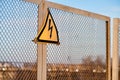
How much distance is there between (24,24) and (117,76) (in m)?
1.71

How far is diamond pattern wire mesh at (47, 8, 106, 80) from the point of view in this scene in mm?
2814

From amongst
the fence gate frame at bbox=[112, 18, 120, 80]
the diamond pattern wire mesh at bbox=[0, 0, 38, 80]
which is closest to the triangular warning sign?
the diamond pattern wire mesh at bbox=[0, 0, 38, 80]

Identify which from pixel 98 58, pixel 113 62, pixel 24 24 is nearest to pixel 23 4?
pixel 24 24

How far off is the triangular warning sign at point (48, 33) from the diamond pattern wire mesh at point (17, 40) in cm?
6

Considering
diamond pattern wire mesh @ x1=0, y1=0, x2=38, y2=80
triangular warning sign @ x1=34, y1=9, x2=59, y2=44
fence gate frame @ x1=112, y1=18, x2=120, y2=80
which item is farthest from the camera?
fence gate frame @ x1=112, y1=18, x2=120, y2=80

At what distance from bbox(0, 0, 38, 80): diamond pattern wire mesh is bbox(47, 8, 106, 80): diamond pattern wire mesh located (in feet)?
0.85

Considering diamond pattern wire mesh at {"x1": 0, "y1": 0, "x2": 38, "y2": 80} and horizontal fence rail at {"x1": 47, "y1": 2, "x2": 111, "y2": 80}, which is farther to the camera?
horizontal fence rail at {"x1": 47, "y1": 2, "x2": 111, "y2": 80}

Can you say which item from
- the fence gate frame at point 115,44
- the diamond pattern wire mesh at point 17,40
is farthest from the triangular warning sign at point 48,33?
the fence gate frame at point 115,44

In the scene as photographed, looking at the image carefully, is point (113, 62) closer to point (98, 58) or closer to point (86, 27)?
point (98, 58)

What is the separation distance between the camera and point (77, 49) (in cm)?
311

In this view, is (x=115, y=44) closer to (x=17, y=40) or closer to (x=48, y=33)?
(x=48, y=33)

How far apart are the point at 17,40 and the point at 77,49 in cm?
91

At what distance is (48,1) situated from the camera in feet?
9.02

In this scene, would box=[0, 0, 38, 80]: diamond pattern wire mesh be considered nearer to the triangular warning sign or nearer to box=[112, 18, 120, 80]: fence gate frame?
the triangular warning sign
